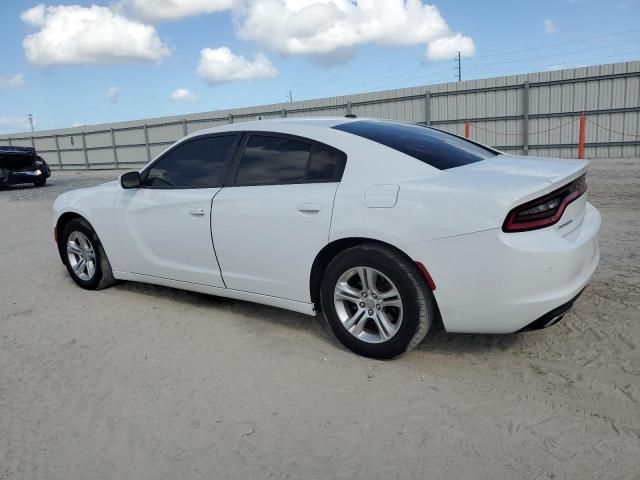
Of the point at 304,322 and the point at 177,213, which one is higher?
the point at 177,213

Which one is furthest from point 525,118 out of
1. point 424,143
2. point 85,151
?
point 85,151

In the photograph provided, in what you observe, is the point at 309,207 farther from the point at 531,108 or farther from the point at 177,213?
the point at 531,108

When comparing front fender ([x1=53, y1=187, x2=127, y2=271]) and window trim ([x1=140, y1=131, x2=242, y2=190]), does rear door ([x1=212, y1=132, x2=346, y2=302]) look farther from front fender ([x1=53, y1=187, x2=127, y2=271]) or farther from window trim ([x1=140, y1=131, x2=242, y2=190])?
front fender ([x1=53, y1=187, x2=127, y2=271])

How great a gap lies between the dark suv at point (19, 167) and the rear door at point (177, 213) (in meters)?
15.2

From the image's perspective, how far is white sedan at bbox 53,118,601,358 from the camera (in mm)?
2740

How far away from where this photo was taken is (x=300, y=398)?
2838 mm

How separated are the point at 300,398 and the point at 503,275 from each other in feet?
4.14

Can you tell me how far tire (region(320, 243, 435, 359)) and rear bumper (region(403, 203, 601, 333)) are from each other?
11cm

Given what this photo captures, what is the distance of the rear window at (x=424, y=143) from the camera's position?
10.7ft

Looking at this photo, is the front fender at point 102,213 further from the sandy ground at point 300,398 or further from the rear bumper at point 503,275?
the rear bumper at point 503,275

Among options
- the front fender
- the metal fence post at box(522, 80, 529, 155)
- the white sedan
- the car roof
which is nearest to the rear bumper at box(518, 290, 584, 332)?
the white sedan

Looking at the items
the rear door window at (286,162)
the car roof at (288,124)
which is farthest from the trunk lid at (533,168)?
the car roof at (288,124)

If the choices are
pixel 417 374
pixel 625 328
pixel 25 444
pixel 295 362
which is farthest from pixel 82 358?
pixel 625 328

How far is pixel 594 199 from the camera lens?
8797 millimetres
